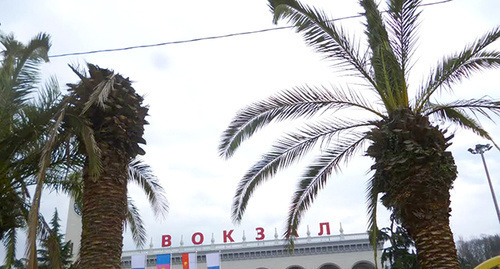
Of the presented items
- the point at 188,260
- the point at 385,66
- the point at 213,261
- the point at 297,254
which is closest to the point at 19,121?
the point at 385,66

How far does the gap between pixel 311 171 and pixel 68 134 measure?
467 centimetres

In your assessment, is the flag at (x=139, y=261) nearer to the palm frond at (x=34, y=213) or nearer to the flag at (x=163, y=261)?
the flag at (x=163, y=261)

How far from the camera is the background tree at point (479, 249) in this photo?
135 feet

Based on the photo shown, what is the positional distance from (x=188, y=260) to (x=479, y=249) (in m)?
26.2

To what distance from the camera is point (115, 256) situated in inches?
296

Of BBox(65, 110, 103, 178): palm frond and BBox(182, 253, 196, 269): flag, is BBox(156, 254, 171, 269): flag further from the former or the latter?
BBox(65, 110, 103, 178): palm frond

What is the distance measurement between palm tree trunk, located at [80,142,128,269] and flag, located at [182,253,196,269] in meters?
36.4

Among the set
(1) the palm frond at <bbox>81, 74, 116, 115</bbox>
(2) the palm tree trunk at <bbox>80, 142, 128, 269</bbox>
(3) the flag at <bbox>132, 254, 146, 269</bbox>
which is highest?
(3) the flag at <bbox>132, 254, 146, 269</bbox>

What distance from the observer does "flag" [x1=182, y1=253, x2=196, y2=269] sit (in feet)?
141

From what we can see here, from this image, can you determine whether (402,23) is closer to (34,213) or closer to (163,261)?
(34,213)

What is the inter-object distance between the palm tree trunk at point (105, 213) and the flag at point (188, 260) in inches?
1433


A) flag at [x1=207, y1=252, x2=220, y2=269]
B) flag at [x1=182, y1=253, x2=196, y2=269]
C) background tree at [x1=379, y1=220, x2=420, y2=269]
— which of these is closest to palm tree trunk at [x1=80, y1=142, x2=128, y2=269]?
background tree at [x1=379, y1=220, x2=420, y2=269]

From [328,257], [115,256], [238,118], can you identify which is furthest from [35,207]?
[328,257]

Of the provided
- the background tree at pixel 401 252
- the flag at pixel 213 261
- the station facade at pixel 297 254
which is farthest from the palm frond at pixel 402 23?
the station facade at pixel 297 254
